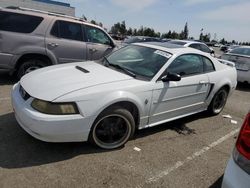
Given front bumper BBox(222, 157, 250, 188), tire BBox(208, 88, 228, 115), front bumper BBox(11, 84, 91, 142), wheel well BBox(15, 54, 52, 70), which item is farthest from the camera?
wheel well BBox(15, 54, 52, 70)

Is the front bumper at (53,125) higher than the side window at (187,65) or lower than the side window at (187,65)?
lower

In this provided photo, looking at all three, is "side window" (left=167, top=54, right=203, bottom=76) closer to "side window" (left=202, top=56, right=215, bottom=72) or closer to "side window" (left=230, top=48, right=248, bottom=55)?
"side window" (left=202, top=56, right=215, bottom=72)

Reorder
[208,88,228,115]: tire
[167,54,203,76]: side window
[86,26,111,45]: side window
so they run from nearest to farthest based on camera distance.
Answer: [167,54,203,76]: side window, [208,88,228,115]: tire, [86,26,111,45]: side window

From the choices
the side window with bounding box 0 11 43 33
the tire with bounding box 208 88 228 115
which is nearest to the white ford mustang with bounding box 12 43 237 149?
the tire with bounding box 208 88 228 115

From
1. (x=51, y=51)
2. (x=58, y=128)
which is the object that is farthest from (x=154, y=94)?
(x=51, y=51)

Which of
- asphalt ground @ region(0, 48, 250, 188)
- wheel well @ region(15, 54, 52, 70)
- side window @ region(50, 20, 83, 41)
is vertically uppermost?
side window @ region(50, 20, 83, 41)

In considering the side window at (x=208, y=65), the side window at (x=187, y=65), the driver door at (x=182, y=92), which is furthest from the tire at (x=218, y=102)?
the side window at (x=187, y=65)

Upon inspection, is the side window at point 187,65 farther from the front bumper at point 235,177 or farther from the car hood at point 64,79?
the front bumper at point 235,177

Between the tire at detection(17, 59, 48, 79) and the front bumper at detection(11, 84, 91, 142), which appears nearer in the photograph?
the front bumper at detection(11, 84, 91, 142)

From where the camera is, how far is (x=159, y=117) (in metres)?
4.22

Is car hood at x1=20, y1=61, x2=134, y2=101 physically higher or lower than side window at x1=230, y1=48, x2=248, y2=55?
higher

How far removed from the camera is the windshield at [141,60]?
4152 millimetres

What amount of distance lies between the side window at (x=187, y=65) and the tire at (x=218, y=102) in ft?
2.78

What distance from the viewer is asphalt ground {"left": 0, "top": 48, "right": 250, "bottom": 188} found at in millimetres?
3043
